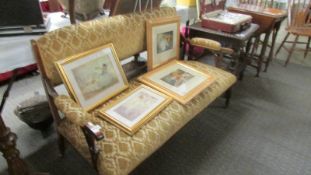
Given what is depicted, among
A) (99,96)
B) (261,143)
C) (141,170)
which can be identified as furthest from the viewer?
(261,143)

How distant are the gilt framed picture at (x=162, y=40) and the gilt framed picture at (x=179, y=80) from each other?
0.24ft

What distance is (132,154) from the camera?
3.56 feet

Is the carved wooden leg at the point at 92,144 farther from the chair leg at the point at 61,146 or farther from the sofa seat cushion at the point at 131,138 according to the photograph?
the chair leg at the point at 61,146

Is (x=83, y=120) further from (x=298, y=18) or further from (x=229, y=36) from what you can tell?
(x=298, y=18)

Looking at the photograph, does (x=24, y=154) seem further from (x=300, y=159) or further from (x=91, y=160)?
(x=300, y=159)

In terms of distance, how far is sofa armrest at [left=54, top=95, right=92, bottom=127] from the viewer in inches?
39.3


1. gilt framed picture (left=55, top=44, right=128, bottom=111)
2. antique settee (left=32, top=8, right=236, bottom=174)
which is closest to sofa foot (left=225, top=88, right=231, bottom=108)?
antique settee (left=32, top=8, right=236, bottom=174)

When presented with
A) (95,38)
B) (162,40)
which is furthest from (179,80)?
(95,38)

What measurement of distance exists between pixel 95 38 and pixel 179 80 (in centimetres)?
64

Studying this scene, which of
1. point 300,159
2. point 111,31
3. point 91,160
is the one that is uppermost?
point 111,31

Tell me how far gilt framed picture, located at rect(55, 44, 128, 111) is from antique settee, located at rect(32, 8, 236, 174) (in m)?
0.04

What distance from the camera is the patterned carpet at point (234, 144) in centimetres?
152

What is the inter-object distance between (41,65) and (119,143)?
1.90 feet

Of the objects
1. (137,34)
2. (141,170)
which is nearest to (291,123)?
(141,170)
